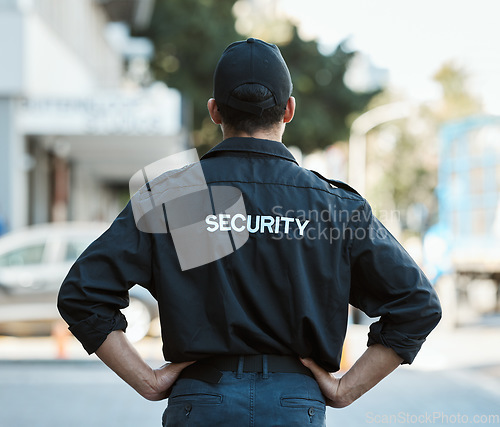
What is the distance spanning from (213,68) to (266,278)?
89.6 feet

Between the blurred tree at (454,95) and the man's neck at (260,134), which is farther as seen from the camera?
the blurred tree at (454,95)

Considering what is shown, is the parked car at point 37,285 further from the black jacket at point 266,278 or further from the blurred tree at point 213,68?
the blurred tree at point 213,68

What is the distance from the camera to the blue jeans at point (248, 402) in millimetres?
2309

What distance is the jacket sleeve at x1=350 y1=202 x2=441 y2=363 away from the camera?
2.39 metres

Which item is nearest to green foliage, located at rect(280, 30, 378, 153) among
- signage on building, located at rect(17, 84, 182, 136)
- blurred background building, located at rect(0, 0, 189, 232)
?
blurred background building, located at rect(0, 0, 189, 232)

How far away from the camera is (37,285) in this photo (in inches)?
468

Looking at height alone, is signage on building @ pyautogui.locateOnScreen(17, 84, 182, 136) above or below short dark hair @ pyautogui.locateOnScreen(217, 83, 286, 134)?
above

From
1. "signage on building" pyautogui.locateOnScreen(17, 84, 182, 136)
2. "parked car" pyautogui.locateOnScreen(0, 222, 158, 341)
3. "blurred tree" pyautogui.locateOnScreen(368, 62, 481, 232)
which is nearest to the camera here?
"parked car" pyautogui.locateOnScreen(0, 222, 158, 341)

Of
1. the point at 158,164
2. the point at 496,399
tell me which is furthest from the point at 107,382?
the point at 158,164

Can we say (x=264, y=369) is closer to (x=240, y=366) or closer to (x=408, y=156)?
(x=240, y=366)

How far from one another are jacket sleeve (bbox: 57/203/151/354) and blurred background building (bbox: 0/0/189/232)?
47.0ft

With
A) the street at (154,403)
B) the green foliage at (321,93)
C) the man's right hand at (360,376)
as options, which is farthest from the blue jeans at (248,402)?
the green foliage at (321,93)

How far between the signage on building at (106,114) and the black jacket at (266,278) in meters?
16.3

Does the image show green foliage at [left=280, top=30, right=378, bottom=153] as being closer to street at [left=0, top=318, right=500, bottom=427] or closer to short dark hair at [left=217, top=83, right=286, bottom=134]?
street at [left=0, top=318, right=500, bottom=427]
